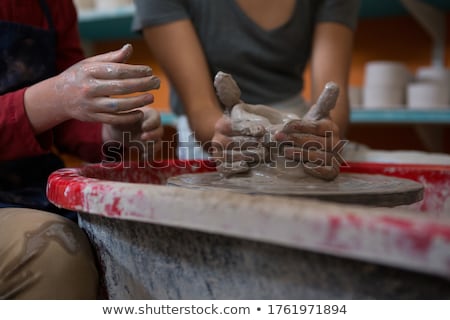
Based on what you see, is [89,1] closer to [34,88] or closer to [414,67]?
[414,67]

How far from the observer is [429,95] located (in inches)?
70.9

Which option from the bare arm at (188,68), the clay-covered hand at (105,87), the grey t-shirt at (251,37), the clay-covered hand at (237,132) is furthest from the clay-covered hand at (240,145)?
the grey t-shirt at (251,37)

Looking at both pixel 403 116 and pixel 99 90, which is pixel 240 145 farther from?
pixel 403 116

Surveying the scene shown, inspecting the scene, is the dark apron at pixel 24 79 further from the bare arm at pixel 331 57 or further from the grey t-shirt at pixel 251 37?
the bare arm at pixel 331 57

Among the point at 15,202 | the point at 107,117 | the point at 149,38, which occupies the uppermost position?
the point at 149,38

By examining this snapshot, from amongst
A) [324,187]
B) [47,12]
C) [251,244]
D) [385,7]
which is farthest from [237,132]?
[385,7]

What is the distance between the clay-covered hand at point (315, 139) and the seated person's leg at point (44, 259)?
284 millimetres

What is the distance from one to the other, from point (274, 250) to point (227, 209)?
59 mm

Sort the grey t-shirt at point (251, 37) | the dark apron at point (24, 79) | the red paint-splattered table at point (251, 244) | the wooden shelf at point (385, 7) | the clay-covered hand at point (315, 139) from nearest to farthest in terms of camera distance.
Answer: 1. the red paint-splattered table at point (251, 244)
2. the clay-covered hand at point (315, 139)
3. the dark apron at point (24, 79)
4. the grey t-shirt at point (251, 37)
5. the wooden shelf at point (385, 7)

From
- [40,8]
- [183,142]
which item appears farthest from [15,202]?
[183,142]

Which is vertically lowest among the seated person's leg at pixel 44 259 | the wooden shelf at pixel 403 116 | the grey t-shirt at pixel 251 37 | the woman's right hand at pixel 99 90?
the seated person's leg at pixel 44 259

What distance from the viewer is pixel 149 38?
1250 millimetres

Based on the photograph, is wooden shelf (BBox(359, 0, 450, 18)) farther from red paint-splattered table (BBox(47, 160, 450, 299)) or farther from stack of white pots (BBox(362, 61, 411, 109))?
red paint-splattered table (BBox(47, 160, 450, 299))

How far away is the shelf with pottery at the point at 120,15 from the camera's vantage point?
2035 mm
